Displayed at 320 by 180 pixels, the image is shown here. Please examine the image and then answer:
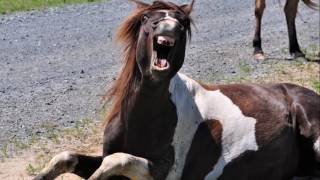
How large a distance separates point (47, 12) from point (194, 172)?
27.8ft

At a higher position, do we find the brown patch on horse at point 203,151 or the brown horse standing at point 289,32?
the brown patch on horse at point 203,151

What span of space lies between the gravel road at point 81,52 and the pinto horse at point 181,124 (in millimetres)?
1629

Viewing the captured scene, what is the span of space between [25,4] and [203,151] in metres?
9.53

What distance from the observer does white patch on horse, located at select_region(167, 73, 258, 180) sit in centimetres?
464

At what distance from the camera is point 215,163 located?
4812 millimetres

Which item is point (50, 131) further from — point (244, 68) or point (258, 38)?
point (258, 38)

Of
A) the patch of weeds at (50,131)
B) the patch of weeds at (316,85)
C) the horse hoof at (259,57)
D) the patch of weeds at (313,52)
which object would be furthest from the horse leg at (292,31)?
the patch of weeds at (50,131)

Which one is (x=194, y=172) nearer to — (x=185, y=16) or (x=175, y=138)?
(x=175, y=138)

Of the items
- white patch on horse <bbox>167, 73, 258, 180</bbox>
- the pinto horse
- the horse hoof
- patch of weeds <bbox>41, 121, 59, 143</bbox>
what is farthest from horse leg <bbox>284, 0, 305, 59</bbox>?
white patch on horse <bbox>167, 73, 258, 180</bbox>

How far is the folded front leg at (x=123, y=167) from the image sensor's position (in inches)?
168

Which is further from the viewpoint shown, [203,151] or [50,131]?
[50,131]

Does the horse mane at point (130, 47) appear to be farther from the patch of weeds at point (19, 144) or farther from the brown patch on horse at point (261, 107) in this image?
the patch of weeds at point (19, 144)

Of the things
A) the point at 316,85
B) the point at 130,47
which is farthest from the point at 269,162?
the point at 316,85

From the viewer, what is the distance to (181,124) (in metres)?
4.65
